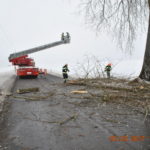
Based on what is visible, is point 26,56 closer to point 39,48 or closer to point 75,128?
point 39,48

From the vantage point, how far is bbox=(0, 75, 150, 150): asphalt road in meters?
3.36

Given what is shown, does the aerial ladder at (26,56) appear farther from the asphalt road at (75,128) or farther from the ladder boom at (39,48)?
the asphalt road at (75,128)

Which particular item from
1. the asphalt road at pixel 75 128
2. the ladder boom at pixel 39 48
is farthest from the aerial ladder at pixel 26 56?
the asphalt road at pixel 75 128

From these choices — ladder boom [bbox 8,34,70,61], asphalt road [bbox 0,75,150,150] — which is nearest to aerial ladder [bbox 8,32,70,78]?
ladder boom [bbox 8,34,70,61]

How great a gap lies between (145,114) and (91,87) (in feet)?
16.6

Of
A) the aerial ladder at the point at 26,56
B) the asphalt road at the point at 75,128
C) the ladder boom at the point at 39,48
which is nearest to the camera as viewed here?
the asphalt road at the point at 75,128

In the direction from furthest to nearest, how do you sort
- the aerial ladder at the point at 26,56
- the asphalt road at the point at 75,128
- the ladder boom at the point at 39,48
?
the ladder boom at the point at 39,48 < the aerial ladder at the point at 26,56 < the asphalt road at the point at 75,128

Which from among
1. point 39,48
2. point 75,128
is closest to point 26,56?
point 39,48

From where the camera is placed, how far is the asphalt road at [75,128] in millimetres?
3359

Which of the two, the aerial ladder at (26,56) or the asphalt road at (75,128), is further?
the aerial ladder at (26,56)

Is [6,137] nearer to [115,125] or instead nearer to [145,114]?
[115,125]

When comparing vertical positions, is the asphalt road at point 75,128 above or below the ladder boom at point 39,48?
below

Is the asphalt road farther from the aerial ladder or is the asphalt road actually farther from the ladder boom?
the ladder boom

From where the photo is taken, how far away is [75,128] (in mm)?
4168
